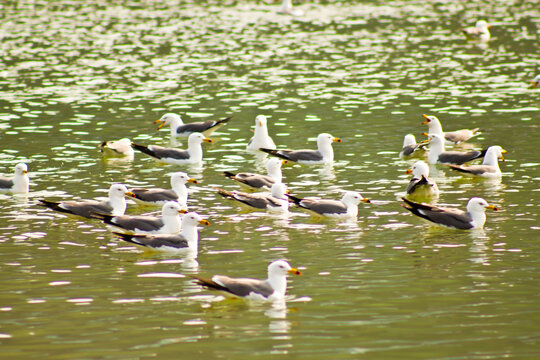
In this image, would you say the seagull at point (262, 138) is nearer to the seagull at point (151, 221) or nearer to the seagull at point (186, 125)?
the seagull at point (186, 125)

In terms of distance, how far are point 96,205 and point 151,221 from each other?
6.27ft

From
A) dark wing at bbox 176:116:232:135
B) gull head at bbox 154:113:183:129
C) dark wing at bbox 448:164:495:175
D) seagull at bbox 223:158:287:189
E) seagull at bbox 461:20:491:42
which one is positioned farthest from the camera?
seagull at bbox 461:20:491:42

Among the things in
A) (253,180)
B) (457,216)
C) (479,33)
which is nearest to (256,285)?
(457,216)

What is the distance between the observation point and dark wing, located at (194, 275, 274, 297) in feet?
45.9

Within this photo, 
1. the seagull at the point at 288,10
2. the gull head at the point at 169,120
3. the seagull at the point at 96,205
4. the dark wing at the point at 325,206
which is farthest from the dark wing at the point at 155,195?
the seagull at the point at 288,10

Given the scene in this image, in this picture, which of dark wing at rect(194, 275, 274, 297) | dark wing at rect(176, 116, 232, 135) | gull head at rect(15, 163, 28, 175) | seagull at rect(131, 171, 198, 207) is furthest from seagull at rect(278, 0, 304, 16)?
dark wing at rect(194, 275, 274, 297)

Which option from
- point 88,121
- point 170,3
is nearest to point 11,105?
point 88,121

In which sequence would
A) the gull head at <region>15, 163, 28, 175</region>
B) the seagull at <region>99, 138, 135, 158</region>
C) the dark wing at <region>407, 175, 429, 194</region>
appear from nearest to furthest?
the dark wing at <region>407, 175, 429, 194</region>
the gull head at <region>15, 163, 28, 175</region>
the seagull at <region>99, 138, 135, 158</region>

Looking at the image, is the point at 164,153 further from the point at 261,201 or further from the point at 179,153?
the point at 261,201

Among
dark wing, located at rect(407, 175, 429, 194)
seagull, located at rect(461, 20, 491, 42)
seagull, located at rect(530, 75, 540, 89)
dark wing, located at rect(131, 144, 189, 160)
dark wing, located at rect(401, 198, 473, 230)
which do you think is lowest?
dark wing, located at rect(401, 198, 473, 230)

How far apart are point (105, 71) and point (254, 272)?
89.8 feet

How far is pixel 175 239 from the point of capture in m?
17.2

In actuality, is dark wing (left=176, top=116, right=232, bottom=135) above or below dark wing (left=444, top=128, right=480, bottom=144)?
above

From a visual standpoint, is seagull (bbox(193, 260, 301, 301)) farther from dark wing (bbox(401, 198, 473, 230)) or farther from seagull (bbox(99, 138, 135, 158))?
seagull (bbox(99, 138, 135, 158))
